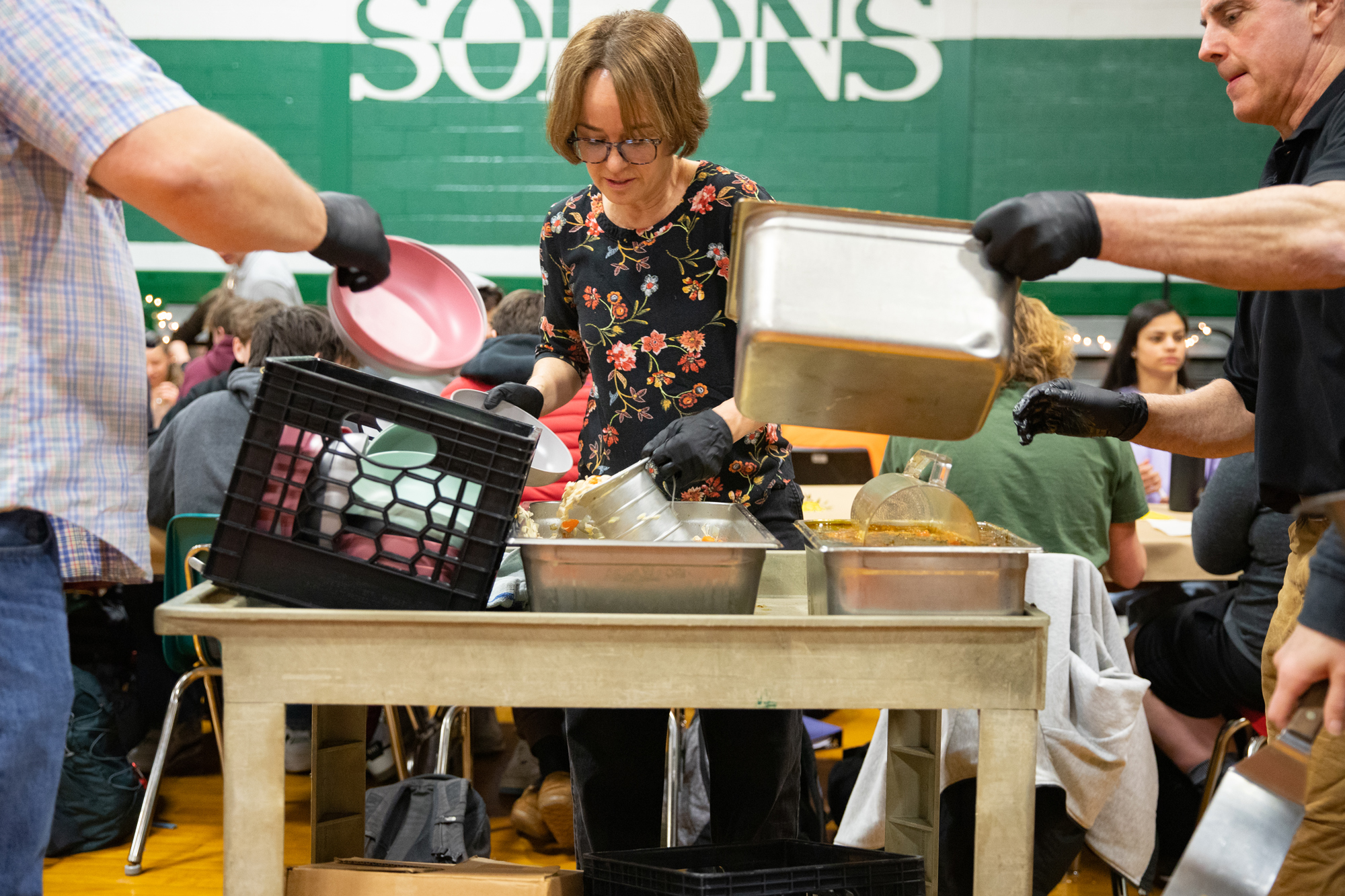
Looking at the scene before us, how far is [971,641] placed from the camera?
4.27 feet

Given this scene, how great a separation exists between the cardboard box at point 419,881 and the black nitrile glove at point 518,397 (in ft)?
2.25

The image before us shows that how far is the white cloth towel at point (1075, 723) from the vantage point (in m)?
2.06

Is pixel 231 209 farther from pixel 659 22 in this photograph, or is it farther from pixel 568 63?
pixel 659 22

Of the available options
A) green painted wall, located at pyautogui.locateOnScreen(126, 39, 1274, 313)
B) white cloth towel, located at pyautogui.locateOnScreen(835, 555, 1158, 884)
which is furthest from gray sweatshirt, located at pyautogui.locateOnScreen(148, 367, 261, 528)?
green painted wall, located at pyautogui.locateOnScreen(126, 39, 1274, 313)

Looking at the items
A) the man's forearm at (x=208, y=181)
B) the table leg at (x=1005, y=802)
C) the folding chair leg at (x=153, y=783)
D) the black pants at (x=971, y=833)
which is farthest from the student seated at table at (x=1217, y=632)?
the folding chair leg at (x=153, y=783)

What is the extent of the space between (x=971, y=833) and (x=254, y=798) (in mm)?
1398

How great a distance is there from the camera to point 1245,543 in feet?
8.21

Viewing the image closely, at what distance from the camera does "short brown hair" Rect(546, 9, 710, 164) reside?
167cm

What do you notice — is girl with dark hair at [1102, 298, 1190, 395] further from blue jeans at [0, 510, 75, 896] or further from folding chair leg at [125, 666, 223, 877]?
blue jeans at [0, 510, 75, 896]

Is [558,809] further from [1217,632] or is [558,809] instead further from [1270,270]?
[1270,270]

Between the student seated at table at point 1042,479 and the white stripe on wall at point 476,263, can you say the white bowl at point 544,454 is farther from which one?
the white stripe on wall at point 476,263

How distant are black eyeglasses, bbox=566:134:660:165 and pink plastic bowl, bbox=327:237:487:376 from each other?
1.03 ft

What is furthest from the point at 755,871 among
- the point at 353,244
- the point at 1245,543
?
the point at 1245,543

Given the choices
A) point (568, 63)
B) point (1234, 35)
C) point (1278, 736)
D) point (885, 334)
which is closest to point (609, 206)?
point (568, 63)
